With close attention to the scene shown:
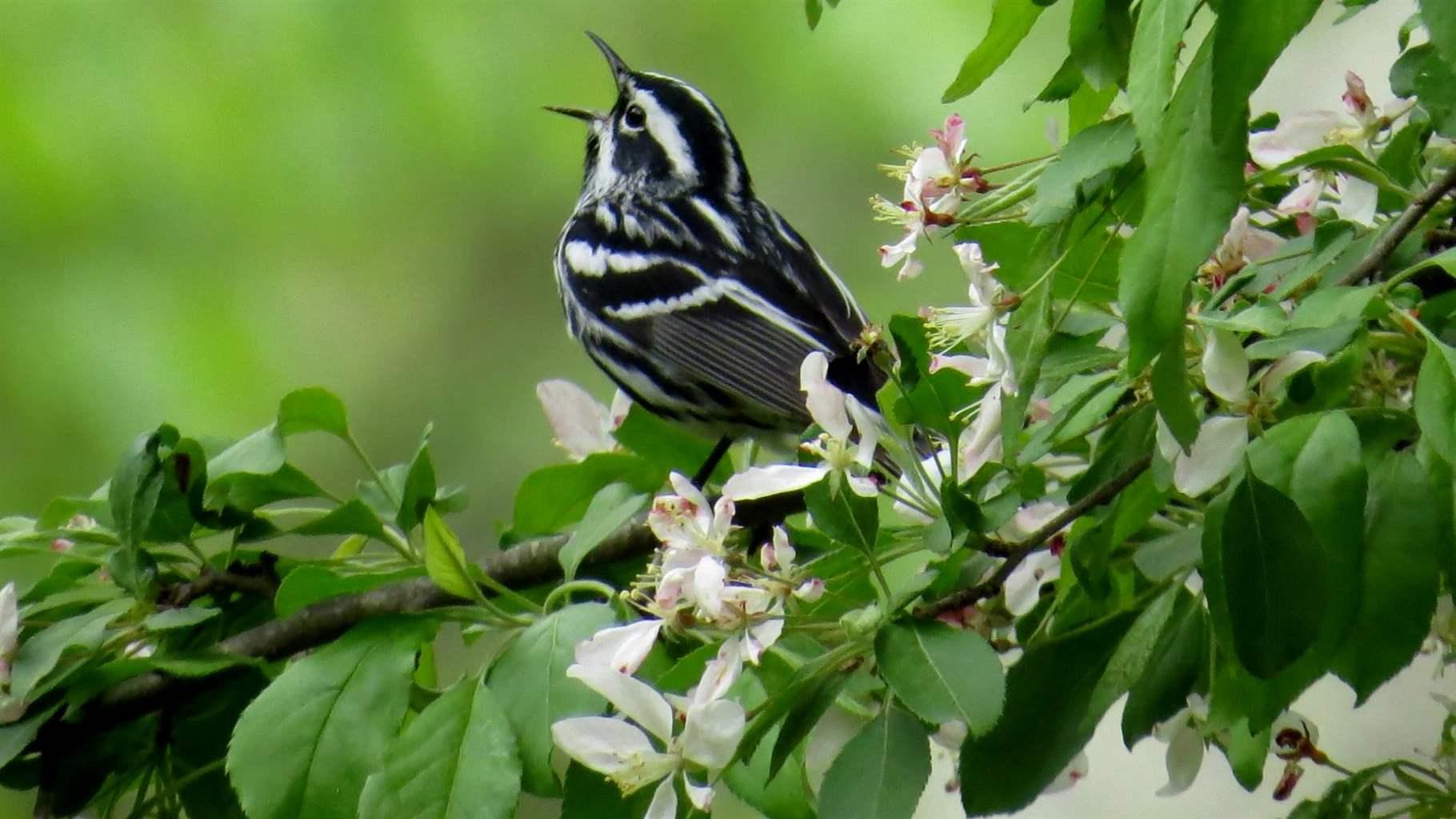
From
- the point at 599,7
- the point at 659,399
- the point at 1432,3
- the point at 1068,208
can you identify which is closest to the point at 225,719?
the point at 1068,208

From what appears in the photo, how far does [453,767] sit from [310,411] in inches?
11.7

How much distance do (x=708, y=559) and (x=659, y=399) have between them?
1.06 meters

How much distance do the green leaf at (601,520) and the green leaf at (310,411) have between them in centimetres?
18

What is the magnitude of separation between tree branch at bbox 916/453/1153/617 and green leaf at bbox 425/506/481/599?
200 mm

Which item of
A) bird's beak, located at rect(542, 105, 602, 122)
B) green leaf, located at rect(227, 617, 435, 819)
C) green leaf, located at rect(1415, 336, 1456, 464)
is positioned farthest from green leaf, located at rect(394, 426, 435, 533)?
bird's beak, located at rect(542, 105, 602, 122)

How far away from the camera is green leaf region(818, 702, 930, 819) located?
0.50 meters

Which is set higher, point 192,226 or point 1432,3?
point 1432,3

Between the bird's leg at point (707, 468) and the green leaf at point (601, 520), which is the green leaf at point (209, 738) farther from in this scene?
the bird's leg at point (707, 468)

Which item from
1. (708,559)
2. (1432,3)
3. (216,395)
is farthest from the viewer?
(216,395)

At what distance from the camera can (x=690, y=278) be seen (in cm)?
164

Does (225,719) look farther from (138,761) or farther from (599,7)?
(599,7)

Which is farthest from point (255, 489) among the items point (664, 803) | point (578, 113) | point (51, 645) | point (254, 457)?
point (578, 113)

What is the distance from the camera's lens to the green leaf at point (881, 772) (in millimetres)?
498

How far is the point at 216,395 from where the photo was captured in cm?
199
